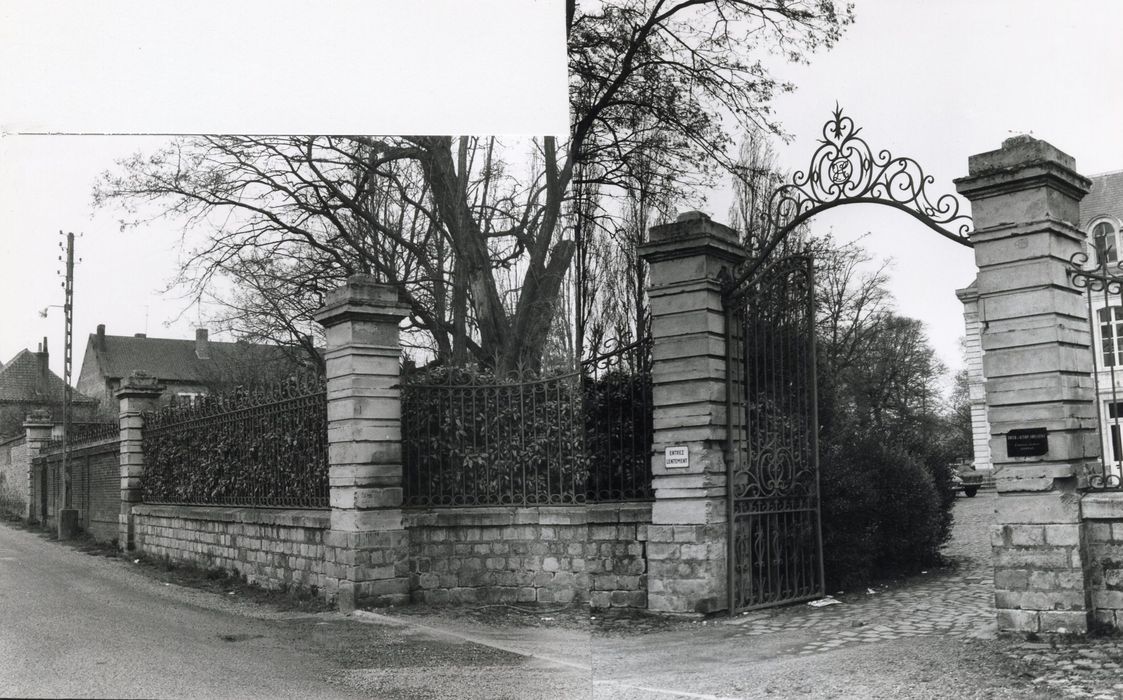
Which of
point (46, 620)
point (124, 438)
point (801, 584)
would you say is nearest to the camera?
point (46, 620)

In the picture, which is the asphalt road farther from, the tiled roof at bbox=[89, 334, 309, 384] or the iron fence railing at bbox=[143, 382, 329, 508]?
the iron fence railing at bbox=[143, 382, 329, 508]

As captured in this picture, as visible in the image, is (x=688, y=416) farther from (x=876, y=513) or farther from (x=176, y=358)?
(x=176, y=358)

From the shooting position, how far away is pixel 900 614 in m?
7.18

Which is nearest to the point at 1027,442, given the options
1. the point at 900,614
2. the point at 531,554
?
the point at 900,614

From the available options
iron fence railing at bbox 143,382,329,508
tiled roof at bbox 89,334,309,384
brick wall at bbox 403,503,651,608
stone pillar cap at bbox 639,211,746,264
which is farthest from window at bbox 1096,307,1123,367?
tiled roof at bbox 89,334,309,384

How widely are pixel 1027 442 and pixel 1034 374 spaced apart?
415mm

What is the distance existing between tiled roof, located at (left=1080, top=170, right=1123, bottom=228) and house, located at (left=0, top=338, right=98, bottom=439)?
22.0ft

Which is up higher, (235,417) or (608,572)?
(235,417)

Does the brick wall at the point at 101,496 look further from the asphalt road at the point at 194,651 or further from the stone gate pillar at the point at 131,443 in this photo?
the asphalt road at the point at 194,651

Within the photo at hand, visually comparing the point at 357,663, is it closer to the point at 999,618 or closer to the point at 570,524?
the point at 570,524

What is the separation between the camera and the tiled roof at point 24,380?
19.1ft

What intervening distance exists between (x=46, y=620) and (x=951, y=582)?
23.6 ft

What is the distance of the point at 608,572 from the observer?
752 centimetres

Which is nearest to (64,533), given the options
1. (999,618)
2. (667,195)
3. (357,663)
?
(357,663)
